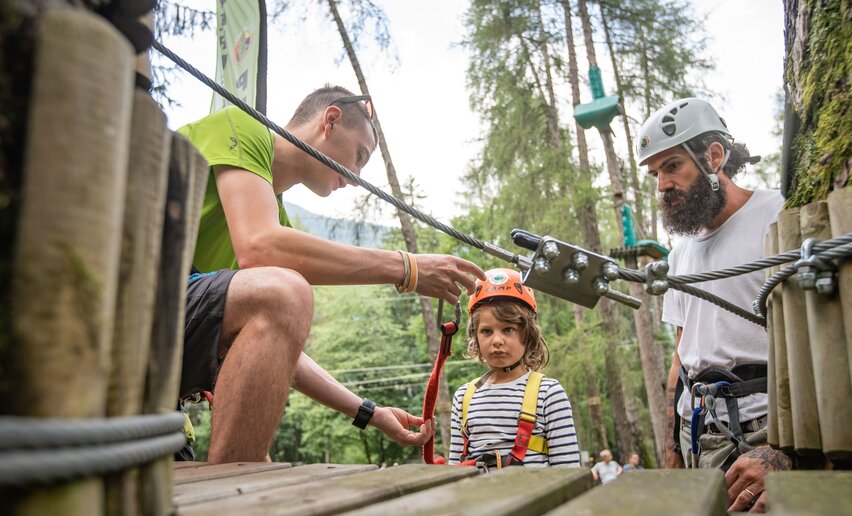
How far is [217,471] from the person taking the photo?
163 cm

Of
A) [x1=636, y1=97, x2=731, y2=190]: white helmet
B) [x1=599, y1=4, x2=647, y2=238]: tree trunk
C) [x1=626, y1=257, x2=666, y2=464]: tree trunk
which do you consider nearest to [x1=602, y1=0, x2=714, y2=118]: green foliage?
[x1=599, y1=4, x2=647, y2=238]: tree trunk

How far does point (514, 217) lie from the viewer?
15969 millimetres

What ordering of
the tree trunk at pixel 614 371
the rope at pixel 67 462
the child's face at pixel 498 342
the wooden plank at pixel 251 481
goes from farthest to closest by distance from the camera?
the tree trunk at pixel 614 371
the child's face at pixel 498 342
the wooden plank at pixel 251 481
the rope at pixel 67 462

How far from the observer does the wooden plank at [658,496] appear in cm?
92

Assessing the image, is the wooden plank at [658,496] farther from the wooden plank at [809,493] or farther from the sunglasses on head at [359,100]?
the sunglasses on head at [359,100]

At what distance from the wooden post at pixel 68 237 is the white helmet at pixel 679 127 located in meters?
3.62

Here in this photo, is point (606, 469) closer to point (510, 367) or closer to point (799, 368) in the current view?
point (510, 367)

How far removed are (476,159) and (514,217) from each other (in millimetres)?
2611

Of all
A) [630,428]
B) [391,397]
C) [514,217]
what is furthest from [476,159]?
[391,397]

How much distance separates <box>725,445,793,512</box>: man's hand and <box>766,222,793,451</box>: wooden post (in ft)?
2.95

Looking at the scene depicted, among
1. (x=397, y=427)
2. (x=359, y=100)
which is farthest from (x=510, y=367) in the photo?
(x=359, y=100)

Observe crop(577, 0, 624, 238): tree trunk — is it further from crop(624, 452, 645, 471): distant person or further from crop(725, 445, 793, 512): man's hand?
crop(725, 445, 793, 512): man's hand

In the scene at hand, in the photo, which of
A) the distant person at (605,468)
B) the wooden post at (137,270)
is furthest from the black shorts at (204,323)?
the distant person at (605,468)

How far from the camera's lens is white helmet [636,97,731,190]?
12.4 feet
